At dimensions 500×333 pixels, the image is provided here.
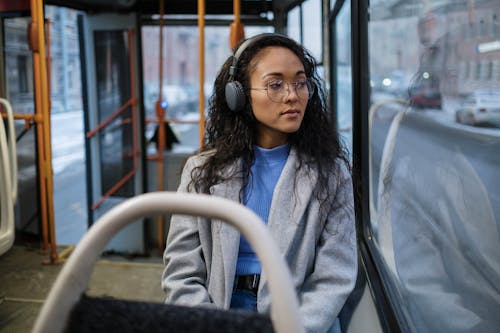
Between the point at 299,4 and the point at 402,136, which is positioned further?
the point at 299,4

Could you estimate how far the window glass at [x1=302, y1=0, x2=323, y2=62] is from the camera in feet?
13.2

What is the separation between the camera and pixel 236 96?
139 centimetres

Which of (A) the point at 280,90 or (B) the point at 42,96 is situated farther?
(B) the point at 42,96

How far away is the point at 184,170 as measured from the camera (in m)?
1.47

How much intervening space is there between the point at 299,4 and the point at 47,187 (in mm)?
2498

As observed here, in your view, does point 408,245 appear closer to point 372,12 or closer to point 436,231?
point 436,231

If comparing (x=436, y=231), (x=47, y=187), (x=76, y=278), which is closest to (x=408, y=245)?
(x=436, y=231)

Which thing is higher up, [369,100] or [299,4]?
[299,4]

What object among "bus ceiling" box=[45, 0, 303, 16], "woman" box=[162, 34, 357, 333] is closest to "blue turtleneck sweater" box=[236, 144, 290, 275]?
"woman" box=[162, 34, 357, 333]

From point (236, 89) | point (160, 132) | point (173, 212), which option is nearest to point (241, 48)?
point (236, 89)

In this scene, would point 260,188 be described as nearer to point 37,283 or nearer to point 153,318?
point 153,318

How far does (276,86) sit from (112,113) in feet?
13.7

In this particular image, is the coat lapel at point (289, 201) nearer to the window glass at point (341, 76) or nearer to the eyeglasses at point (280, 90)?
the eyeglasses at point (280, 90)

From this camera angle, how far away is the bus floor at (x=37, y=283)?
2692 mm
